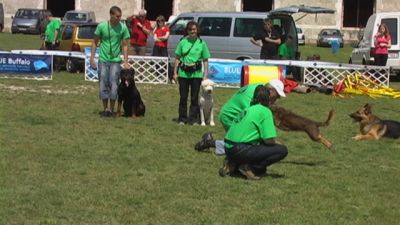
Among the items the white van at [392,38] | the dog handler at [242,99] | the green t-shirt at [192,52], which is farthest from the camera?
the white van at [392,38]

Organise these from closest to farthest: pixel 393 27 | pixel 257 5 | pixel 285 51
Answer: pixel 285 51, pixel 393 27, pixel 257 5

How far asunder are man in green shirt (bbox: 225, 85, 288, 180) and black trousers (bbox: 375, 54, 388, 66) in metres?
13.5

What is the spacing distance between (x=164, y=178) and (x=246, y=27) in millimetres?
13229

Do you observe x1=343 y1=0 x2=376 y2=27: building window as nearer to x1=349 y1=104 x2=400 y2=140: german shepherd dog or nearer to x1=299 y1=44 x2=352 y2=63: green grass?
x1=299 y1=44 x2=352 y2=63: green grass

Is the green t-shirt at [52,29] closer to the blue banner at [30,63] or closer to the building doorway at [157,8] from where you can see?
the blue banner at [30,63]

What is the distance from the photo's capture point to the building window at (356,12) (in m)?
56.4

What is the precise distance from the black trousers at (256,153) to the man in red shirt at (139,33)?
12.2 metres

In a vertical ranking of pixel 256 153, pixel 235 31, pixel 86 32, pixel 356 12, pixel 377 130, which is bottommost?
pixel 377 130

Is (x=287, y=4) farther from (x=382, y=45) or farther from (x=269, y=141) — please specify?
(x=269, y=141)

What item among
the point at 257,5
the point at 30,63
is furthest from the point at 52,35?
the point at 257,5

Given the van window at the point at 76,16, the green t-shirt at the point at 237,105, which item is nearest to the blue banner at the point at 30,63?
the green t-shirt at the point at 237,105

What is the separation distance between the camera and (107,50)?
480 inches

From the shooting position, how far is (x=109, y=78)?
40.7 ft

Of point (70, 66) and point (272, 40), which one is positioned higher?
point (272, 40)
